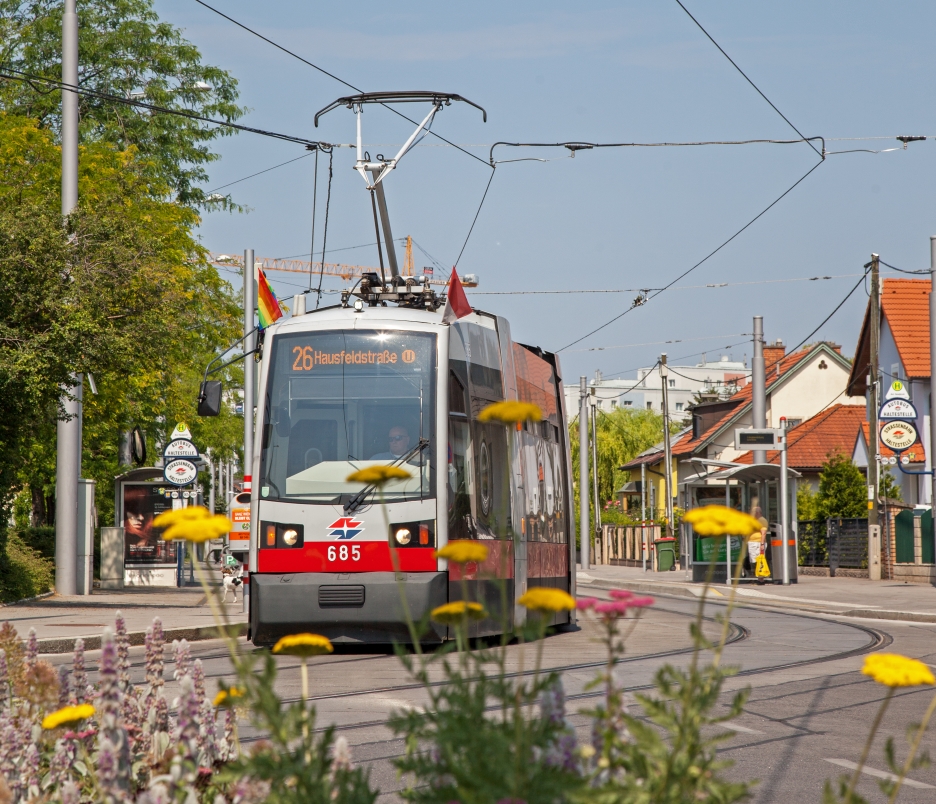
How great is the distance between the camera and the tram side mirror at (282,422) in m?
12.6

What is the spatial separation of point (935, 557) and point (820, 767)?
81.7 ft

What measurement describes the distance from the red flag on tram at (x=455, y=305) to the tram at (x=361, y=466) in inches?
4.7

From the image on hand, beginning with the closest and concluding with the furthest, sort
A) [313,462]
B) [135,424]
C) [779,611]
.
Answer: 1. [313,462]
2. [779,611]
3. [135,424]

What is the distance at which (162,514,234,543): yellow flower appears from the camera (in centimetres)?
249

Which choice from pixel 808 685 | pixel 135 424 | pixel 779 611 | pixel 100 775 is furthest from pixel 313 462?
pixel 135 424

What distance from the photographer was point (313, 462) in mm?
12539

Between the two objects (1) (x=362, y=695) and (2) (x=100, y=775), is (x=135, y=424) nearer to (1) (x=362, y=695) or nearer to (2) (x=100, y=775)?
(1) (x=362, y=695)

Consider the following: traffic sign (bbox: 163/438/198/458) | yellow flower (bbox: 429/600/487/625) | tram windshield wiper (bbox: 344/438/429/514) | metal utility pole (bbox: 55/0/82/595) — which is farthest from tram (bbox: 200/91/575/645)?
traffic sign (bbox: 163/438/198/458)

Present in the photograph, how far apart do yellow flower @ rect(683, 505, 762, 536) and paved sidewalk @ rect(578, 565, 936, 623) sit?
14954mm

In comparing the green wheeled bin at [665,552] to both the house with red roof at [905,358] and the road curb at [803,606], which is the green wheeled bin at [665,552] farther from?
the road curb at [803,606]

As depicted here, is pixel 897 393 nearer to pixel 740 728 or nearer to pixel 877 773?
pixel 740 728

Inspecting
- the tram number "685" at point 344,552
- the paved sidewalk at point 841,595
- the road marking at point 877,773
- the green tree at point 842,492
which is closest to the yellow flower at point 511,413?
the road marking at point 877,773

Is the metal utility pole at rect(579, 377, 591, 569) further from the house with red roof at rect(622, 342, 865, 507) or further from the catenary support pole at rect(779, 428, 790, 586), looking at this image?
the house with red roof at rect(622, 342, 865, 507)

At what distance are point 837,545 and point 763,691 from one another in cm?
2785
